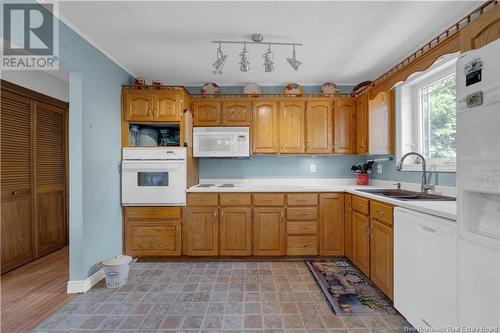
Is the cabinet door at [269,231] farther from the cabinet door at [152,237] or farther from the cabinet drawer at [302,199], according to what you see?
the cabinet door at [152,237]

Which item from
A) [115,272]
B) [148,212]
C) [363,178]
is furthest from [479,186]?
[148,212]

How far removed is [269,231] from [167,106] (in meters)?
1.97

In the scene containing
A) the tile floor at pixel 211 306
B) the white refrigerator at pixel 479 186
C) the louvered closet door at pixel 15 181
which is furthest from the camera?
the louvered closet door at pixel 15 181

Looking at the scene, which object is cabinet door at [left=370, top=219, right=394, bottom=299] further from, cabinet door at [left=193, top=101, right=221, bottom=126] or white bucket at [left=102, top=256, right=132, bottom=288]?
white bucket at [left=102, top=256, right=132, bottom=288]

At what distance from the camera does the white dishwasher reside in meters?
1.35

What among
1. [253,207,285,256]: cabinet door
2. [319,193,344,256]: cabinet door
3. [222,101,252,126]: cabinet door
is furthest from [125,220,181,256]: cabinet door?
[319,193,344,256]: cabinet door

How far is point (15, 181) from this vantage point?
8.95 feet

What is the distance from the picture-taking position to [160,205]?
2949mm

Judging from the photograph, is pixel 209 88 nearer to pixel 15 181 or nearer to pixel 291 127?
pixel 291 127

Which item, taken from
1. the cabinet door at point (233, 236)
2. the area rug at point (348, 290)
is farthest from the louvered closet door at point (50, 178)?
the area rug at point (348, 290)

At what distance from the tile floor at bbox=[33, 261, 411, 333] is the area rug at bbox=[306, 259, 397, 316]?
81 mm

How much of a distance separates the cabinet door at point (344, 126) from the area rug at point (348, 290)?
145cm

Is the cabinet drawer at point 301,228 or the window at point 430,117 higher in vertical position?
the window at point 430,117

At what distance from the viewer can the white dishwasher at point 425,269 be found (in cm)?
135
